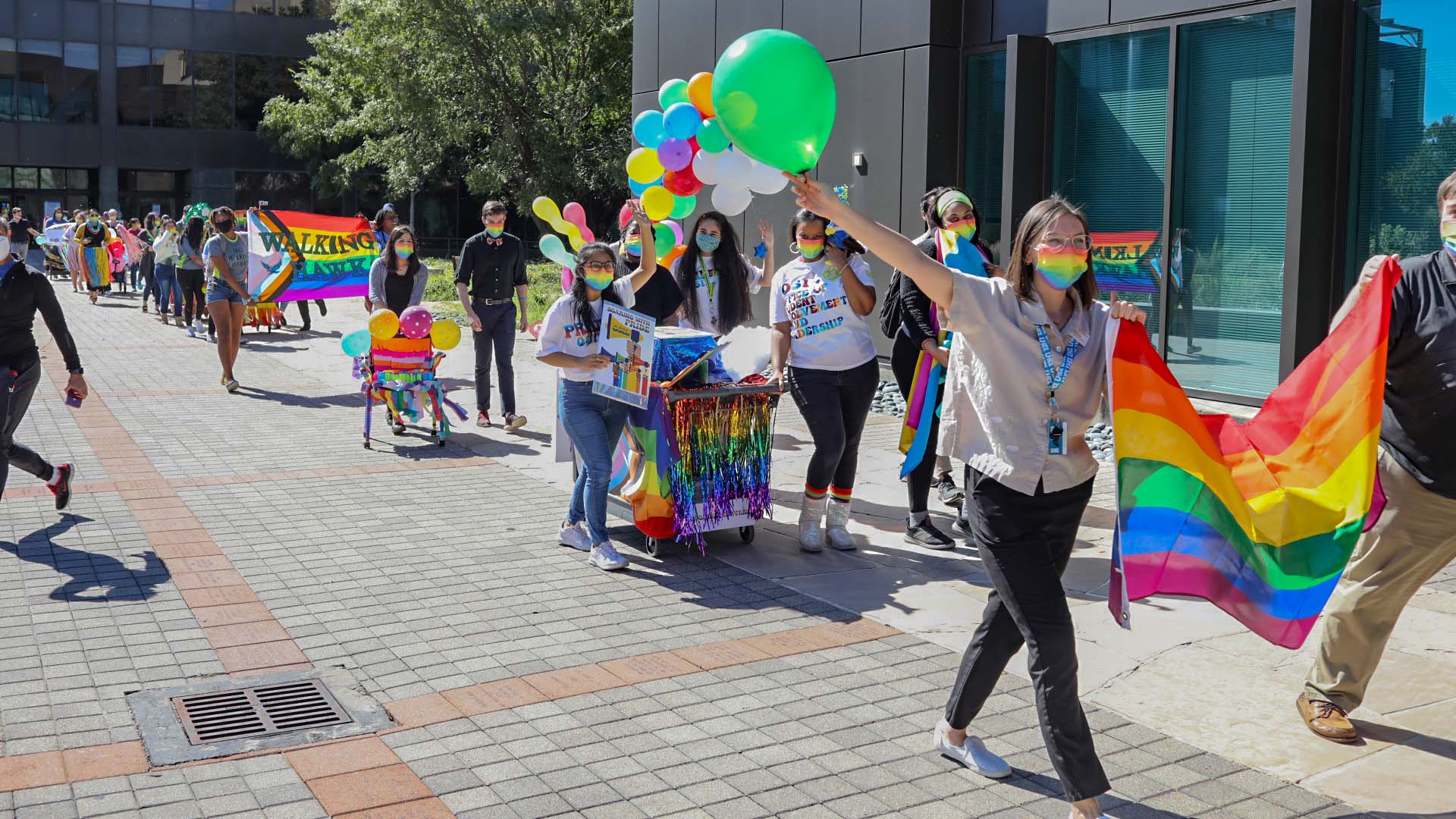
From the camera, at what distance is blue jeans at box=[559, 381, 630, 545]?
7621mm

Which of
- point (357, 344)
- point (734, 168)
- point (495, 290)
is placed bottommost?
point (357, 344)

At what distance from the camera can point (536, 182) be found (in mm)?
36562

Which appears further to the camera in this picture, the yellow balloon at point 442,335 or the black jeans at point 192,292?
the black jeans at point 192,292

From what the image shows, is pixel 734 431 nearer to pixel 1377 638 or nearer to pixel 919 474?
pixel 919 474

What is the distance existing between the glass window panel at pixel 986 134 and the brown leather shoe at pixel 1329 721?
8742 millimetres

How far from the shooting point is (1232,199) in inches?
448

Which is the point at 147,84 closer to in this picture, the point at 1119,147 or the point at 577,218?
the point at 1119,147

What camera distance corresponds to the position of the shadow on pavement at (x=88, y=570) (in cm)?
692

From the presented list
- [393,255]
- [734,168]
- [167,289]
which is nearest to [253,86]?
[167,289]

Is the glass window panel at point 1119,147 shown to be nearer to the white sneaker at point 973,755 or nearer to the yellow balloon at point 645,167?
the yellow balloon at point 645,167

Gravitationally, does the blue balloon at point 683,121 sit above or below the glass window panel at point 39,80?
below

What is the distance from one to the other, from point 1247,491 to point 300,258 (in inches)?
592

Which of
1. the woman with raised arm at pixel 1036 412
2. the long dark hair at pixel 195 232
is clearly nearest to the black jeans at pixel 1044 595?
the woman with raised arm at pixel 1036 412

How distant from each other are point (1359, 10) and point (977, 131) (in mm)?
4180
